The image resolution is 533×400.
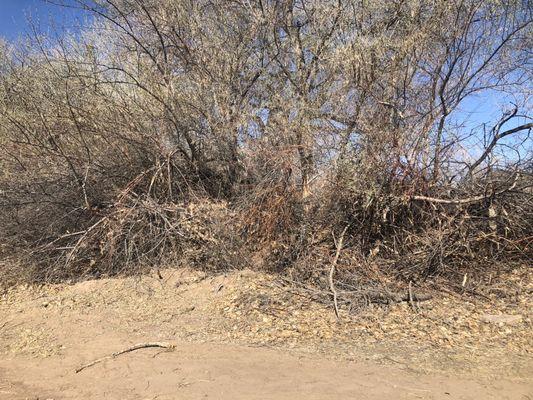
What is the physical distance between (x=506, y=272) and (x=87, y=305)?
659cm

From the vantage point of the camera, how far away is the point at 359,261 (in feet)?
28.6

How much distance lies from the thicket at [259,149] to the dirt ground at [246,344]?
849 millimetres

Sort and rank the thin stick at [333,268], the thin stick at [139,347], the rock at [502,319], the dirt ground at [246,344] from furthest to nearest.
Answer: the thin stick at [333,268] → the rock at [502,319] → the thin stick at [139,347] → the dirt ground at [246,344]

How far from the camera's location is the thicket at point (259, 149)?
8.72 m

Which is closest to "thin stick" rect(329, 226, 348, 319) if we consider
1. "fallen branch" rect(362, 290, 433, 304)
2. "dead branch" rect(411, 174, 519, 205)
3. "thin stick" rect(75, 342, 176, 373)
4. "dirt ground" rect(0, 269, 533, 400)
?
"dirt ground" rect(0, 269, 533, 400)

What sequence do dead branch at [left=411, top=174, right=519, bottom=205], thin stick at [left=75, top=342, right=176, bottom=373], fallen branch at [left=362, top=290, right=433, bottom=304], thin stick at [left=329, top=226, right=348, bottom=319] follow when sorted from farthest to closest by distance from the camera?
1. dead branch at [left=411, top=174, right=519, bottom=205]
2. fallen branch at [left=362, top=290, right=433, bottom=304]
3. thin stick at [left=329, top=226, right=348, bottom=319]
4. thin stick at [left=75, top=342, right=176, bottom=373]

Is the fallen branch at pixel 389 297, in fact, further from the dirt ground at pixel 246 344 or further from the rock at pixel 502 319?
the rock at pixel 502 319

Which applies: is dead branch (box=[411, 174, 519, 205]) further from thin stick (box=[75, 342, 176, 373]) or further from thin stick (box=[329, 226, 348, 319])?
thin stick (box=[75, 342, 176, 373])

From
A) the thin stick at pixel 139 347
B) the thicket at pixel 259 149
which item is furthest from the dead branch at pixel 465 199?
the thin stick at pixel 139 347

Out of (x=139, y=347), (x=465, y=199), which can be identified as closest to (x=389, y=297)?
(x=465, y=199)

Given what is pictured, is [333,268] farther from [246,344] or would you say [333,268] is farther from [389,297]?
[246,344]

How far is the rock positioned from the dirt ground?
80mm

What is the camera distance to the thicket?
28.6 feet

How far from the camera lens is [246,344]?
645 centimetres
